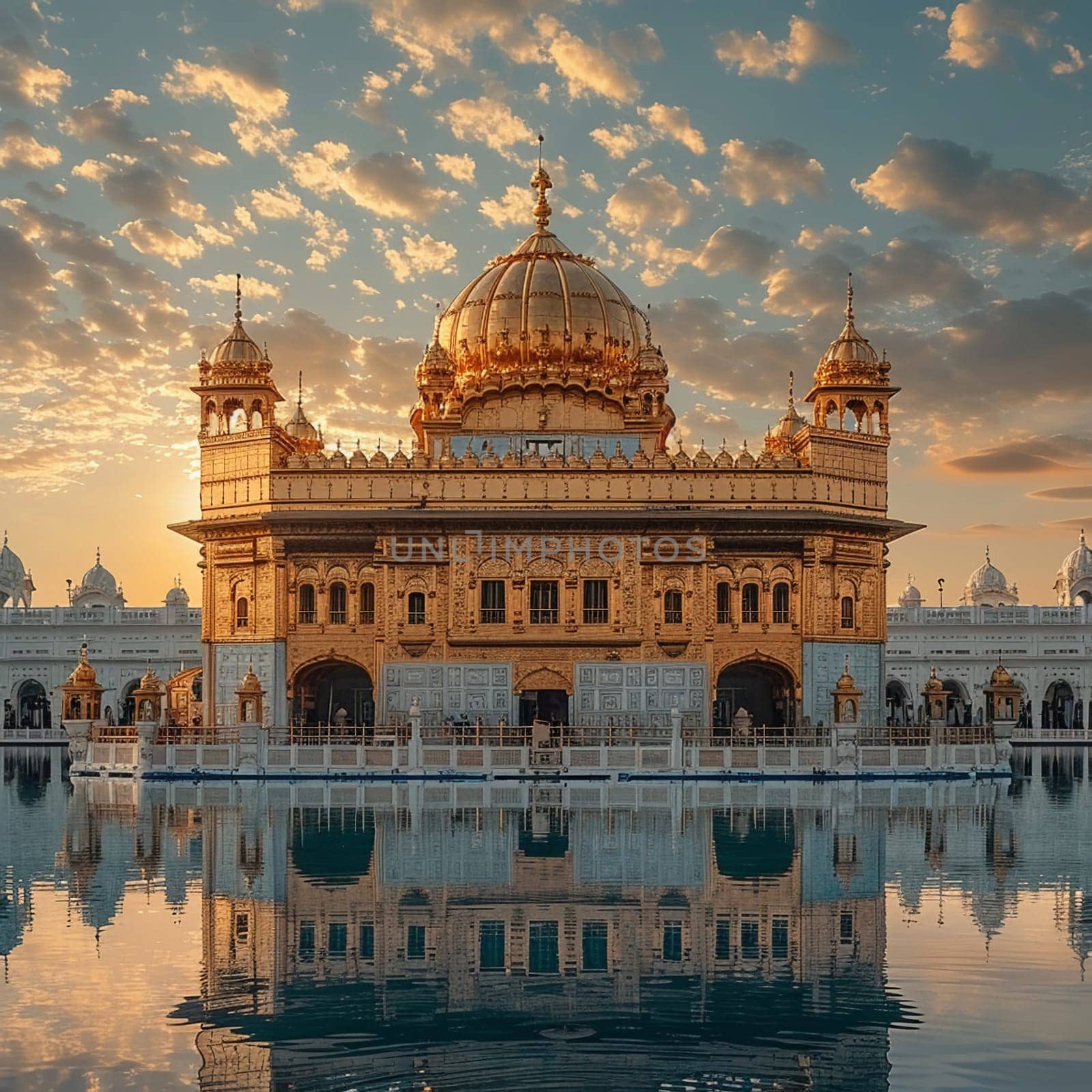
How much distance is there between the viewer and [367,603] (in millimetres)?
38562

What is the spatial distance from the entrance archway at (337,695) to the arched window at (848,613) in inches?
481

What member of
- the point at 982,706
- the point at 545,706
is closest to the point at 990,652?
the point at 982,706

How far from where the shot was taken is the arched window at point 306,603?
38.6m

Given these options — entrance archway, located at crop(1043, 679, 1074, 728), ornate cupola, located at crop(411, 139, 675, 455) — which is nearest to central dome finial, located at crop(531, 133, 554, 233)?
ornate cupola, located at crop(411, 139, 675, 455)

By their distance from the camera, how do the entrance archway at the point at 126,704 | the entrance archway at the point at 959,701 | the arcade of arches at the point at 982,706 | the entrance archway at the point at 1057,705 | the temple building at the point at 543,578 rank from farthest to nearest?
the entrance archway at the point at 1057,705 < the entrance archway at the point at 959,701 < the entrance archway at the point at 126,704 < the arcade of arches at the point at 982,706 < the temple building at the point at 543,578

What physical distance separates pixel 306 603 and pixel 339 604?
2.70ft

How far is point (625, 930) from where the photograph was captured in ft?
45.0

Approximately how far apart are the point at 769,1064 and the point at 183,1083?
3598mm

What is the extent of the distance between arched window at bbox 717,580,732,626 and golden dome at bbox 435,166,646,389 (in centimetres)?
705

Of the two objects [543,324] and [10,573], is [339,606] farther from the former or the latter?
[10,573]

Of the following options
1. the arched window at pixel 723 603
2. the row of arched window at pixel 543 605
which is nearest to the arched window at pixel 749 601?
the row of arched window at pixel 543 605

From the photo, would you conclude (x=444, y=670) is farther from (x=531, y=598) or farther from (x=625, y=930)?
(x=625, y=930)

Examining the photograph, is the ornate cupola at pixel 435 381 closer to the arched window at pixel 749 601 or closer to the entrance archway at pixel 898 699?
the arched window at pixel 749 601

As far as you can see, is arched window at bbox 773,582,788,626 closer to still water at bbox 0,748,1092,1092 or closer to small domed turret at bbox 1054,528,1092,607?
still water at bbox 0,748,1092,1092
